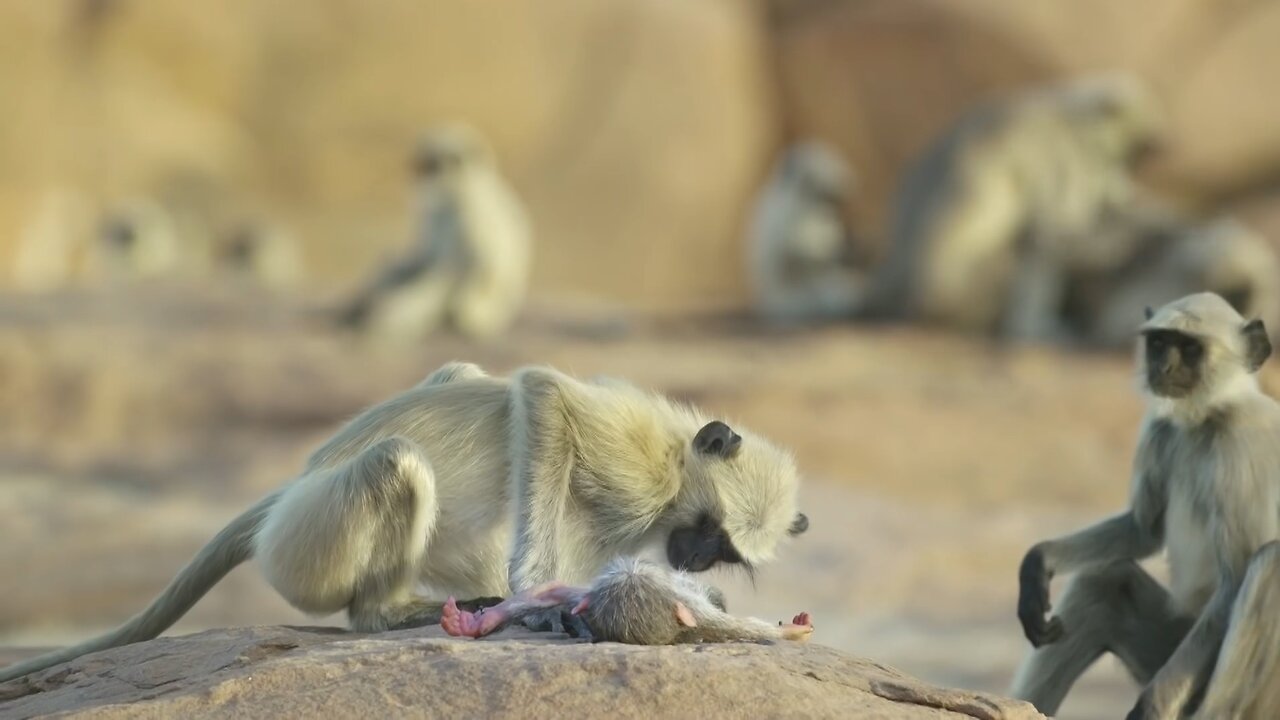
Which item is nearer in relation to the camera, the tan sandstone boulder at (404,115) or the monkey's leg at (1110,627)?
the monkey's leg at (1110,627)

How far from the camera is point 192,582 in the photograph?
14.8 feet

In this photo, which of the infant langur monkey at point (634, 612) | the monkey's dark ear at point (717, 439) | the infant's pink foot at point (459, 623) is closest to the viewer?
the infant langur monkey at point (634, 612)

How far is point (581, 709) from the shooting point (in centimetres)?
345

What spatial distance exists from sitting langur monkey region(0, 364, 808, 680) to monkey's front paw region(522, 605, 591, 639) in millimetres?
194

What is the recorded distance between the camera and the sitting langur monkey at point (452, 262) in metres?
14.2

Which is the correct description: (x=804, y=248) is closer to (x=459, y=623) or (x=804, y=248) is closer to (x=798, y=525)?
(x=798, y=525)

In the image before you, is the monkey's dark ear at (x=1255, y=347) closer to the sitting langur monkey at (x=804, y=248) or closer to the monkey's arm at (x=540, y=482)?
the monkey's arm at (x=540, y=482)

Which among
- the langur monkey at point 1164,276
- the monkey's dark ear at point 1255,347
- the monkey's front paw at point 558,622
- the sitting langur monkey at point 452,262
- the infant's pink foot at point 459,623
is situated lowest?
the infant's pink foot at point 459,623

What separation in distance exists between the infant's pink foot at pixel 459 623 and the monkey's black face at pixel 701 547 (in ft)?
2.28

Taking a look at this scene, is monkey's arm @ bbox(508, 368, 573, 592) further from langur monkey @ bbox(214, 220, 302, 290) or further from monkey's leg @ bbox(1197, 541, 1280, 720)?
langur monkey @ bbox(214, 220, 302, 290)

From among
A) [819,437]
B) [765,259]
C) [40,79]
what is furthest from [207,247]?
[819,437]

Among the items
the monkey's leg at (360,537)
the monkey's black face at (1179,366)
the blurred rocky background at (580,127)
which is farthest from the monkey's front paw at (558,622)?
the blurred rocky background at (580,127)

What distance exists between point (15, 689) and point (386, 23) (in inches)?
731

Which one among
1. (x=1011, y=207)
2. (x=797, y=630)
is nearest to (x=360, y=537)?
(x=797, y=630)
